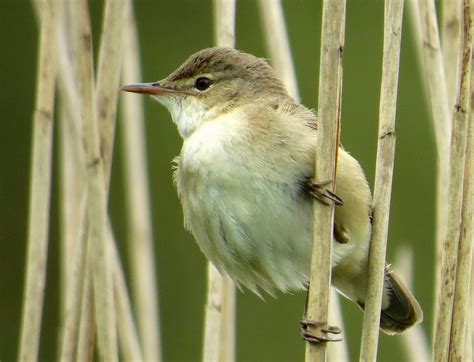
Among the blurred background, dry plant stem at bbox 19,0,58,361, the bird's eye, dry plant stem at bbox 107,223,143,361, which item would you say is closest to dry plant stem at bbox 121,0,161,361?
dry plant stem at bbox 107,223,143,361

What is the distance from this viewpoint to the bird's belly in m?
2.71

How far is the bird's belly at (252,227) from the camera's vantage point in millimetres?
2711

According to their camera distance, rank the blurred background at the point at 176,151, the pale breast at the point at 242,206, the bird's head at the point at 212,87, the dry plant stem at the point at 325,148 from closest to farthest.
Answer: the dry plant stem at the point at 325,148 → the pale breast at the point at 242,206 → the bird's head at the point at 212,87 → the blurred background at the point at 176,151

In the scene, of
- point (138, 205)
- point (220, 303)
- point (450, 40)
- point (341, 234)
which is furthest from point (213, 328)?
point (450, 40)

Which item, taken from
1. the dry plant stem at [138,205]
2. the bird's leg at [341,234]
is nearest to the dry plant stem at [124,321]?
the dry plant stem at [138,205]

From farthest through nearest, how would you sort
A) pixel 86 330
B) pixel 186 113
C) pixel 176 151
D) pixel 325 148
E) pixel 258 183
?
1. pixel 176 151
2. pixel 186 113
3. pixel 86 330
4. pixel 258 183
5. pixel 325 148

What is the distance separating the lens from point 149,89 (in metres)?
3.11

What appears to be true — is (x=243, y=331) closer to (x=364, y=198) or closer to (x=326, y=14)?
(x=364, y=198)

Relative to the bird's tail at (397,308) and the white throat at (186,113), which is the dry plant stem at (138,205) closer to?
the white throat at (186,113)

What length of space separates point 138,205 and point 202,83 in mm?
599

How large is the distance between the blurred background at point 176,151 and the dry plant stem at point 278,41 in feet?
8.73

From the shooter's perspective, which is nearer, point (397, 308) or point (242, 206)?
point (242, 206)

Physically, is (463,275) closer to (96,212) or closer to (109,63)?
(96,212)

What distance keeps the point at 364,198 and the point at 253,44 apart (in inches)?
147
